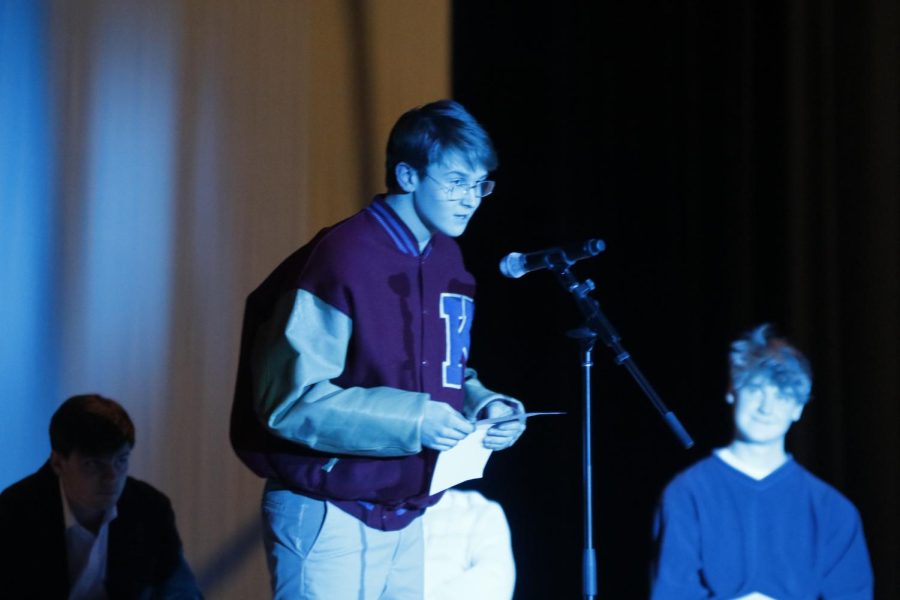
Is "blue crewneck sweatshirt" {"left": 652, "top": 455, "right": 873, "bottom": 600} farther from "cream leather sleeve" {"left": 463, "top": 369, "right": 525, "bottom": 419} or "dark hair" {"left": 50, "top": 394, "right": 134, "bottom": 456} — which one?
"dark hair" {"left": 50, "top": 394, "right": 134, "bottom": 456}

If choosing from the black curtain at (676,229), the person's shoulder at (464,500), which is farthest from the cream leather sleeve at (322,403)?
the black curtain at (676,229)

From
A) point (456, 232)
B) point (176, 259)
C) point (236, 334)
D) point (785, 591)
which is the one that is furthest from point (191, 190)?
point (785, 591)

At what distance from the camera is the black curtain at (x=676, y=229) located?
3072 millimetres

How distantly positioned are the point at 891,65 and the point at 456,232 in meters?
1.90

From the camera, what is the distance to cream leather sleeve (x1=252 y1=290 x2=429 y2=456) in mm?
1573

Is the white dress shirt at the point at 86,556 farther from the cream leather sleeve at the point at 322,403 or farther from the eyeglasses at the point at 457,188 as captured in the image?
the eyeglasses at the point at 457,188

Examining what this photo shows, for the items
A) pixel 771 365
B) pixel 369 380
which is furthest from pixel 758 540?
pixel 369 380

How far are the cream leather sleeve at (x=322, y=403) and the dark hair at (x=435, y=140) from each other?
357 millimetres

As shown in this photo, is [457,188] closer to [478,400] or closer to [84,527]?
[478,400]

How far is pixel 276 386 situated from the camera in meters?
1.62

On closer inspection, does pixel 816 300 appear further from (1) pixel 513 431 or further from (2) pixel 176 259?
(2) pixel 176 259

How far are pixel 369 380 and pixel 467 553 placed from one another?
137 centimetres

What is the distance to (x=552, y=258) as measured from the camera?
1.94 meters

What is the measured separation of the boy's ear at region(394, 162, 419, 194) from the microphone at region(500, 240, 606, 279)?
0.87 ft
